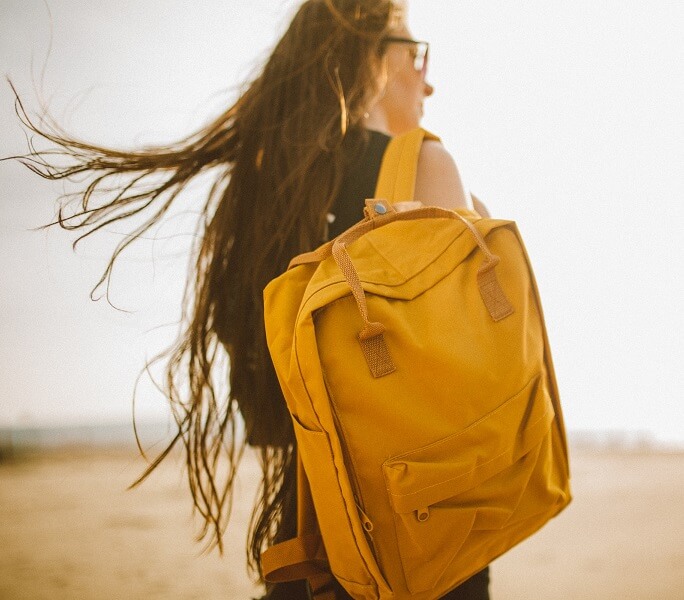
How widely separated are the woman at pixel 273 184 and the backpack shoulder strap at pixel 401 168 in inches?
1.4

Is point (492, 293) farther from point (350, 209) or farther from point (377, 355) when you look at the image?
point (350, 209)

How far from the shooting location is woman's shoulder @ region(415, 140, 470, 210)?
1305 mm

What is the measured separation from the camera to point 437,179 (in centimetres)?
131

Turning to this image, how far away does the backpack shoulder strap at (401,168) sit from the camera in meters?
1.28

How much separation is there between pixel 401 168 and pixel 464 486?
0.79 m

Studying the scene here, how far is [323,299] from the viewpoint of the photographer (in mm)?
1013

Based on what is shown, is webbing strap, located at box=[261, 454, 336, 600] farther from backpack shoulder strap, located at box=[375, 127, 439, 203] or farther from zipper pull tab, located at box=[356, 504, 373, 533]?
backpack shoulder strap, located at box=[375, 127, 439, 203]

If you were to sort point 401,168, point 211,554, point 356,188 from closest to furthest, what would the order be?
point 401,168, point 356,188, point 211,554

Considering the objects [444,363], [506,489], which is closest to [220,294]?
[444,363]

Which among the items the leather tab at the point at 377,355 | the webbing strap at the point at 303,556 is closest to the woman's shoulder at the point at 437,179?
the leather tab at the point at 377,355

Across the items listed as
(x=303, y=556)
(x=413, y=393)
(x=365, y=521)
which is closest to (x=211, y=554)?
(x=303, y=556)

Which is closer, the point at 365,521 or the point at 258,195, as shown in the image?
the point at 365,521

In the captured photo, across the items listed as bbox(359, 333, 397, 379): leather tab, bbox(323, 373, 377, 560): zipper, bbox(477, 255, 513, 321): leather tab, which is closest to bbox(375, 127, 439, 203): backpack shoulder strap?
bbox(477, 255, 513, 321): leather tab

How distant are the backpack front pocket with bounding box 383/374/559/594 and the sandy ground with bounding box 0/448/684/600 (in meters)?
3.19
